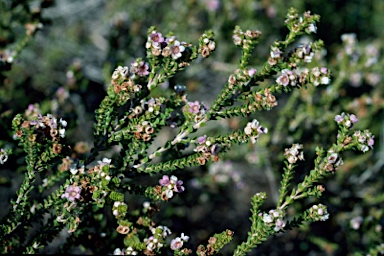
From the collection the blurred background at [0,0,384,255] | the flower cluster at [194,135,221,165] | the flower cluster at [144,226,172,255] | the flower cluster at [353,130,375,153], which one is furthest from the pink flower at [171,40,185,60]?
the blurred background at [0,0,384,255]

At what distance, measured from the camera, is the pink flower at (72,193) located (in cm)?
210

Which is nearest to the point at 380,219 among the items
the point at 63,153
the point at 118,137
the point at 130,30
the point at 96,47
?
the point at 118,137

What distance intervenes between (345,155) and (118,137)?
3521mm

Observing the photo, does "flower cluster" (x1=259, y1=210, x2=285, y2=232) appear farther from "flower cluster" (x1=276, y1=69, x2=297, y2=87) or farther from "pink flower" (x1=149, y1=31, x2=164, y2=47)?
"pink flower" (x1=149, y1=31, x2=164, y2=47)

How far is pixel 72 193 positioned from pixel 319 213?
3.92ft

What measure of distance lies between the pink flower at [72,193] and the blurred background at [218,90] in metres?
0.68

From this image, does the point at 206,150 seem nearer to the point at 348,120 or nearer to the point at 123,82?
the point at 123,82

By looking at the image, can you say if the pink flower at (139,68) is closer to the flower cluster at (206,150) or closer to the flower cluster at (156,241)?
the flower cluster at (206,150)

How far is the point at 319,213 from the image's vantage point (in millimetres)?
2281

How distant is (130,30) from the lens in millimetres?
4934

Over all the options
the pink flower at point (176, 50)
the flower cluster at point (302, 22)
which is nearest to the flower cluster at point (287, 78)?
the flower cluster at point (302, 22)

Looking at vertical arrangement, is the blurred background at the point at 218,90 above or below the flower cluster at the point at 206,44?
above

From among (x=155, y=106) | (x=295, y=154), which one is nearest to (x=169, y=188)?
(x=155, y=106)

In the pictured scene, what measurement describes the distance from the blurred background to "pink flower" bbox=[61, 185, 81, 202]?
0.68m
